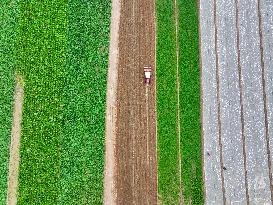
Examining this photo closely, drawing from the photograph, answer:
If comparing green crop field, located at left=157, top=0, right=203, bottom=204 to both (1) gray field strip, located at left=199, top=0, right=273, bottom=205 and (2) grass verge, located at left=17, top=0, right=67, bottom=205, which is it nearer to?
(1) gray field strip, located at left=199, top=0, right=273, bottom=205

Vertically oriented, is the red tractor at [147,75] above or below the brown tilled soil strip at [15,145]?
above

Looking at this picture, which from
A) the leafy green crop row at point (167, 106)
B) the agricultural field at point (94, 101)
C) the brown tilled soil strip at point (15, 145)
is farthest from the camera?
the leafy green crop row at point (167, 106)

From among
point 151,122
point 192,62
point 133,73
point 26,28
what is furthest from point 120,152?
point 26,28

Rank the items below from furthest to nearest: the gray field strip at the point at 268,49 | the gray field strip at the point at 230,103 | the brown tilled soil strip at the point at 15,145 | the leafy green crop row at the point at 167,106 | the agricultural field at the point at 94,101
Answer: the gray field strip at the point at 268,49
the gray field strip at the point at 230,103
the leafy green crop row at the point at 167,106
the agricultural field at the point at 94,101
the brown tilled soil strip at the point at 15,145

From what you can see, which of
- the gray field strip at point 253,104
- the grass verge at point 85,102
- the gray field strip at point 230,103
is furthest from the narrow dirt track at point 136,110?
the gray field strip at point 253,104

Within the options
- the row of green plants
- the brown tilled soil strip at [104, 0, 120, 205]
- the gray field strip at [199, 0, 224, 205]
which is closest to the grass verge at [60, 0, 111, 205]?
the row of green plants

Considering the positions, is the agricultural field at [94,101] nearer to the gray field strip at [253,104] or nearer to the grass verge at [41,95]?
the grass verge at [41,95]

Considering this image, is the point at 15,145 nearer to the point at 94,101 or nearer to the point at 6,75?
the point at 6,75
